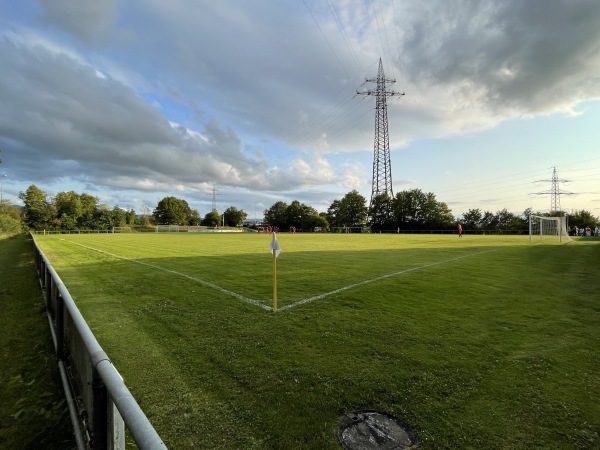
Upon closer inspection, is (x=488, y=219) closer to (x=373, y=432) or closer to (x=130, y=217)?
(x=373, y=432)

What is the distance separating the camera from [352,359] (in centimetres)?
434

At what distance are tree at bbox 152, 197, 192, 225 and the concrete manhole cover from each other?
142m

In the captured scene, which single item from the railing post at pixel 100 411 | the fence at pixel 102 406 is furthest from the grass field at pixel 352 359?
the railing post at pixel 100 411

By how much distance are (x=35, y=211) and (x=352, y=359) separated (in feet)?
352

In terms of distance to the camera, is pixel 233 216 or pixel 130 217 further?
pixel 233 216

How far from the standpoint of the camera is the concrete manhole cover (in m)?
2.85

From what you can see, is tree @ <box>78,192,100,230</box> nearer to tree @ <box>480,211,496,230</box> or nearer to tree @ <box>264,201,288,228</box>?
tree @ <box>264,201,288,228</box>

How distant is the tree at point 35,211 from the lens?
8462cm

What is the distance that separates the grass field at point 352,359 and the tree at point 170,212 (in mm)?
135916

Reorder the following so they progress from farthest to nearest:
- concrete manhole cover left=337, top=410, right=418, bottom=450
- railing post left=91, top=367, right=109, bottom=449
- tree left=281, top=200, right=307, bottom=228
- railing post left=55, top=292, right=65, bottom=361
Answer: tree left=281, top=200, right=307, bottom=228 < railing post left=55, top=292, right=65, bottom=361 < concrete manhole cover left=337, top=410, right=418, bottom=450 < railing post left=91, top=367, right=109, bottom=449

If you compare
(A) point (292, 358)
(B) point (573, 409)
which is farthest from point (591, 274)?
(A) point (292, 358)

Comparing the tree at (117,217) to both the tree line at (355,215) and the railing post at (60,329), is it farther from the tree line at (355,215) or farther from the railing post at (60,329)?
the railing post at (60,329)

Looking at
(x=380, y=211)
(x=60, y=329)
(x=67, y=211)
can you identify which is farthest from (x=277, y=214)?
(x=60, y=329)

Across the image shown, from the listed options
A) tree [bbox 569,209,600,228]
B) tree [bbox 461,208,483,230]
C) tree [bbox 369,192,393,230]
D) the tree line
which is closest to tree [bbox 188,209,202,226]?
the tree line
